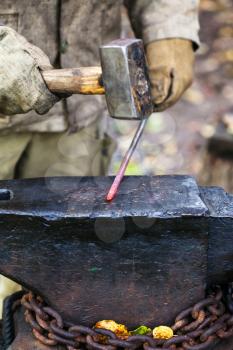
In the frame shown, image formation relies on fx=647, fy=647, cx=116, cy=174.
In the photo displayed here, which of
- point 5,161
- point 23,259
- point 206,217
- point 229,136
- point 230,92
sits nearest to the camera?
point 206,217

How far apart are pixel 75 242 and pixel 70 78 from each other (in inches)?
18.5

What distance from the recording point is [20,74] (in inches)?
73.3

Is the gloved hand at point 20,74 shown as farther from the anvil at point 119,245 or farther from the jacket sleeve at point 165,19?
the jacket sleeve at point 165,19

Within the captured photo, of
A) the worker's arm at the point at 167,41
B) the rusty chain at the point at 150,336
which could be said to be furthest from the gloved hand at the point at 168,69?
the rusty chain at the point at 150,336

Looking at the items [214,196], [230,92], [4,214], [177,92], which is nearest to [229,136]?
[230,92]

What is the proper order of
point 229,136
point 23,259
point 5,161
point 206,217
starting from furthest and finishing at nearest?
1. point 229,136
2. point 5,161
3. point 23,259
4. point 206,217

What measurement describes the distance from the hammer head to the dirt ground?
2.50m

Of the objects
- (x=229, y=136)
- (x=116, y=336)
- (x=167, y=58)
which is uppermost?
(x=167, y=58)

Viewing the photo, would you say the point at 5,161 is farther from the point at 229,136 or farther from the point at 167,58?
the point at 229,136

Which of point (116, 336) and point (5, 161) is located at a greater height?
point (5, 161)

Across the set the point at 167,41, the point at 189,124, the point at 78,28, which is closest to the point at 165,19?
the point at 167,41

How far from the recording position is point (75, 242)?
70.2 inches

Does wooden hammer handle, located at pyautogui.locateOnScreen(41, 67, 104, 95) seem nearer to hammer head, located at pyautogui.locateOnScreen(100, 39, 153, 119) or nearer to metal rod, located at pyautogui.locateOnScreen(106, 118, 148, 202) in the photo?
hammer head, located at pyautogui.locateOnScreen(100, 39, 153, 119)

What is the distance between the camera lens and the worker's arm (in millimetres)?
2594
